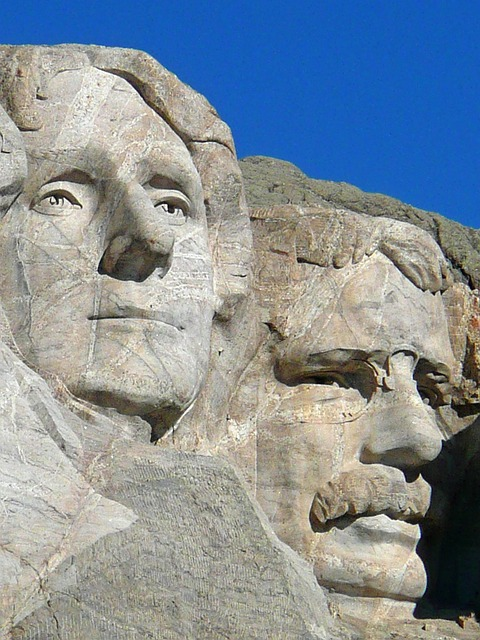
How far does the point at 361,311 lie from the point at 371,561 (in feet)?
2.95

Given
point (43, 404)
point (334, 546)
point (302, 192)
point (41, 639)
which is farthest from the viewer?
point (302, 192)

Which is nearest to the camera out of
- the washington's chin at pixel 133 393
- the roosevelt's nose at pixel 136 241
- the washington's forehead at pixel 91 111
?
the washington's chin at pixel 133 393

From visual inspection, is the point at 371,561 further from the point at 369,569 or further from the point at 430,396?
the point at 430,396

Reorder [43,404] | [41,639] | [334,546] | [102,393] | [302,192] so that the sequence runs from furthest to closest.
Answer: [302,192] → [334,546] → [102,393] → [43,404] → [41,639]

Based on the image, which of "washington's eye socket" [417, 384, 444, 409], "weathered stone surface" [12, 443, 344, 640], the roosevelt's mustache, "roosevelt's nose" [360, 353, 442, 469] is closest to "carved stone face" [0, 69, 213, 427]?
"weathered stone surface" [12, 443, 344, 640]

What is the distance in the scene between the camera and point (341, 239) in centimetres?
737

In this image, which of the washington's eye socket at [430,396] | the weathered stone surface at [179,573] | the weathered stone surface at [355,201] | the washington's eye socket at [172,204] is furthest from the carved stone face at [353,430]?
the weathered stone surface at [179,573]

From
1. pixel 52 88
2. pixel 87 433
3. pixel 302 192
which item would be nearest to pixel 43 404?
pixel 87 433

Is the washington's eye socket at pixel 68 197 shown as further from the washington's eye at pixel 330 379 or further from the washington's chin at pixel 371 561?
the washington's chin at pixel 371 561

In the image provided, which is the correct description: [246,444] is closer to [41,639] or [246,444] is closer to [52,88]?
[52,88]

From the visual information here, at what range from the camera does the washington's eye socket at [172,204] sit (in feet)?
21.8

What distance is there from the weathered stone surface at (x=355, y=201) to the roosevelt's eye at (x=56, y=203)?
1.44 metres

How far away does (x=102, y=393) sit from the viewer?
6320mm

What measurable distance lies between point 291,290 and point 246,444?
1.92ft
